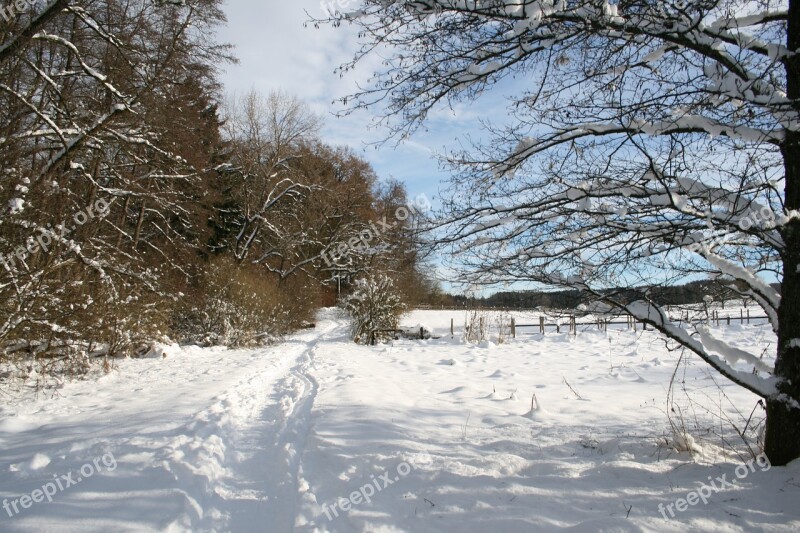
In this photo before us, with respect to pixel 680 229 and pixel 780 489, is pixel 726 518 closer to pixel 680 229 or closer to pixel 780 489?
pixel 780 489

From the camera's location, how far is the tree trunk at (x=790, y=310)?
9.98 ft

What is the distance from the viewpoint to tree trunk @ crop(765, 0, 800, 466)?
3042mm

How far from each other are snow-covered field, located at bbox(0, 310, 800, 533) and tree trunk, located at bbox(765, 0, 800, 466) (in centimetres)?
18

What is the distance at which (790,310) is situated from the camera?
316cm

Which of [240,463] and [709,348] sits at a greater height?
[709,348]

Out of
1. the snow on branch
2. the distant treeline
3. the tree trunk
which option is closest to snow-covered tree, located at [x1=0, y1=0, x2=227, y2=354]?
the distant treeline

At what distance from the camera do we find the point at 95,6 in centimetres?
992

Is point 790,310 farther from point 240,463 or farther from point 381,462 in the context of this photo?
point 240,463

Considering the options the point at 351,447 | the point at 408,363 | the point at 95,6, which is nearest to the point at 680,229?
the point at 351,447

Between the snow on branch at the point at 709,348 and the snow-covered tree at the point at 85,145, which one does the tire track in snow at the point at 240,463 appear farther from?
the snow-covered tree at the point at 85,145

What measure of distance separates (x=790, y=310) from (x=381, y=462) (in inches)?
133

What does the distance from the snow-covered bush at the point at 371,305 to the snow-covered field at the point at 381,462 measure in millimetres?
10458

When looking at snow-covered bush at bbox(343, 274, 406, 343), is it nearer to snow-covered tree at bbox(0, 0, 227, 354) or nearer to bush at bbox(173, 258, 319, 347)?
bush at bbox(173, 258, 319, 347)

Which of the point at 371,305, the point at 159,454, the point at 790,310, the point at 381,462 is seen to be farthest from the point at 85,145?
the point at 790,310
